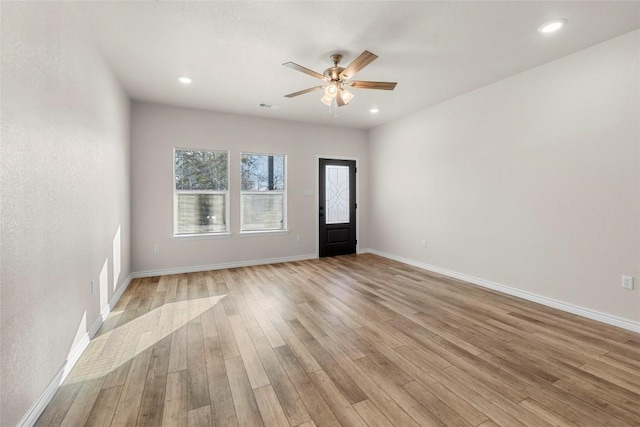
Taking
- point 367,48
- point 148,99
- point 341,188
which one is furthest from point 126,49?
point 341,188

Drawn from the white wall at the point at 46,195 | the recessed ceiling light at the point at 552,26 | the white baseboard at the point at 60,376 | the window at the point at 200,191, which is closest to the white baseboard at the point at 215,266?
the window at the point at 200,191

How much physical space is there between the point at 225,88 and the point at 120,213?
2288 millimetres

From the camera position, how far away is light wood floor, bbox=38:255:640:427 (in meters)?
1.68

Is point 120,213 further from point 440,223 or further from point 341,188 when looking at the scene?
point 440,223

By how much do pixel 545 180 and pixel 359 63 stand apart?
2.69 m

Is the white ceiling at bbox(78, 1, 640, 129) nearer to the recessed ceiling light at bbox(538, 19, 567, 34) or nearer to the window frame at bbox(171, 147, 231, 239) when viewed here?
the recessed ceiling light at bbox(538, 19, 567, 34)

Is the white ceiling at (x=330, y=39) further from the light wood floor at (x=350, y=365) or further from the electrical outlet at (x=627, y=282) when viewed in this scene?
the light wood floor at (x=350, y=365)

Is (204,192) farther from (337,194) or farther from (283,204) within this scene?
(337,194)

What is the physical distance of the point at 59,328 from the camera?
6.41ft

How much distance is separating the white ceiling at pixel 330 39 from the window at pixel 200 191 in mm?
1251

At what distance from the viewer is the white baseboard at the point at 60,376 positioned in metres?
1.59

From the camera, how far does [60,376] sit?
6.40 feet

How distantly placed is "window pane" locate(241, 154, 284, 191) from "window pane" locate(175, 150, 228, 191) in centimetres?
38

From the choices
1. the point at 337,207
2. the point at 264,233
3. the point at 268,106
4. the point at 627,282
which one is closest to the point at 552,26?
the point at 627,282
